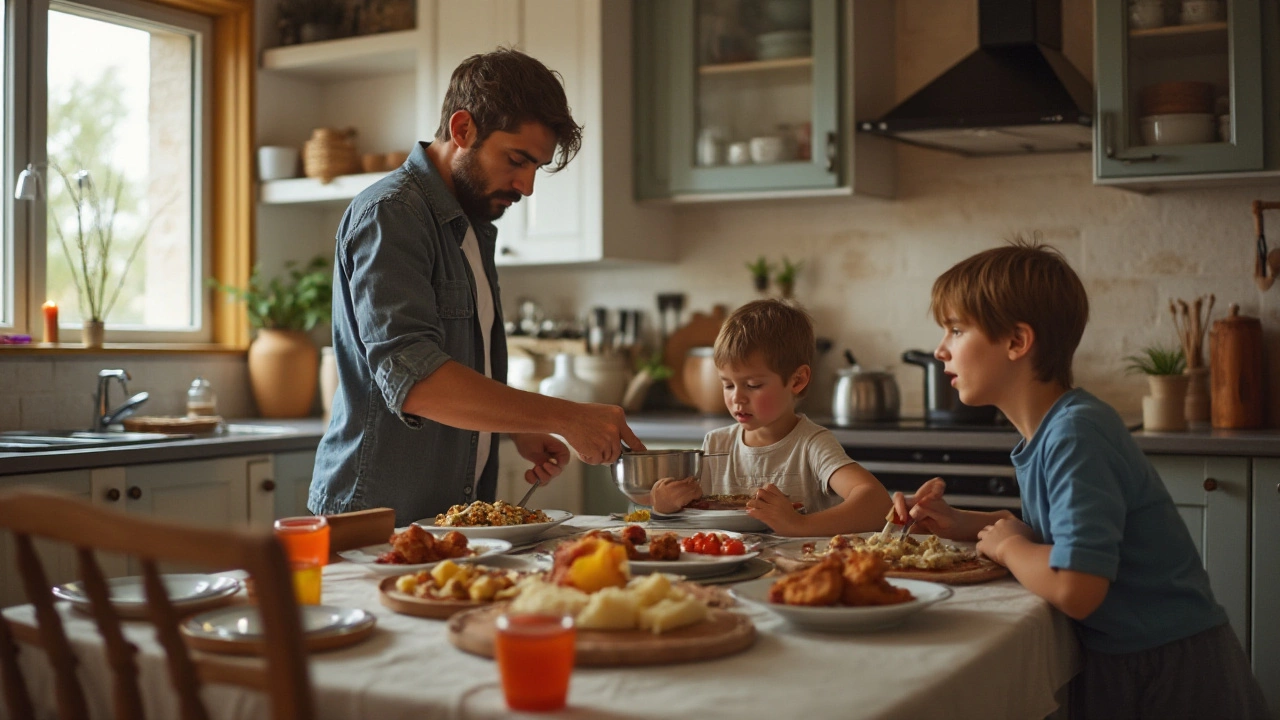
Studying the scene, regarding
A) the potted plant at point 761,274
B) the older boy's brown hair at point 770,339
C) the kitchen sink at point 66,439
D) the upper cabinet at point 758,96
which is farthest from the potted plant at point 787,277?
the kitchen sink at point 66,439

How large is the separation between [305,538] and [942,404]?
223 cm

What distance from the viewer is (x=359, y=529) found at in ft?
5.52

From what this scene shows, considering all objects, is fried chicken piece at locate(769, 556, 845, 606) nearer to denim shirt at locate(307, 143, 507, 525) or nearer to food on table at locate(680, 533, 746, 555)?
food on table at locate(680, 533, 746, 555)

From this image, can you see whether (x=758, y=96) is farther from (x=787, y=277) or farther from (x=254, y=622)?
(x=254, y=622)

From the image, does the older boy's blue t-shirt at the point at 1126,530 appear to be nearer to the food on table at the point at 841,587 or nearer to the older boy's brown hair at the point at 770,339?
the food on table at the point at 841,587

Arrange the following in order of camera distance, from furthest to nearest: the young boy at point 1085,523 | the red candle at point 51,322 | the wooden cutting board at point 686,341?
the wooden cutting board at point 686,341 < the red candle at point 51,322 < the young boy at point 1085,523

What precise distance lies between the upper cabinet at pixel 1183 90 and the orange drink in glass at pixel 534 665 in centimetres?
261

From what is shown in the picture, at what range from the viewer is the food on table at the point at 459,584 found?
1.27 metres

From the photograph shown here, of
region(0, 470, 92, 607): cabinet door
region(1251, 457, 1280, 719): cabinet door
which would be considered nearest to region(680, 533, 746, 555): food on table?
region(0, 470, 92, 607): cabinet door

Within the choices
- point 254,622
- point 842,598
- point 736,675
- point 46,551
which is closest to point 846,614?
point 842,598

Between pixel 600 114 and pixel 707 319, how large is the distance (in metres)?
0.79

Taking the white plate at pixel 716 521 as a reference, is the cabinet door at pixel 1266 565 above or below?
below

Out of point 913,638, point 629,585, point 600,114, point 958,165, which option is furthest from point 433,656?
point 958,165

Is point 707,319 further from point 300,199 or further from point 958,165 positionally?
point 300,199
